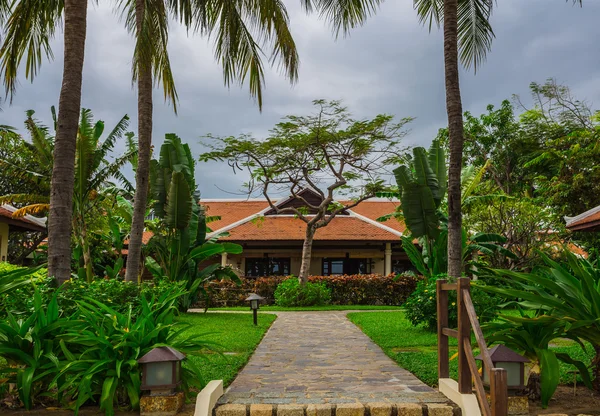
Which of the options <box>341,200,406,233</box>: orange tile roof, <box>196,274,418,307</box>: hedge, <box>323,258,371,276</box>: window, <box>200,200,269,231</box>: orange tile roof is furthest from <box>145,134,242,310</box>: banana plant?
<box>341,200,406,233</box>: orange tile roof

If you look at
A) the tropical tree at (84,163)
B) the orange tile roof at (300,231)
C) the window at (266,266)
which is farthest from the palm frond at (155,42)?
the window at (266,266)

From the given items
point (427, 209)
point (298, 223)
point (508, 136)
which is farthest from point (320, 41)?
point (508, 136)

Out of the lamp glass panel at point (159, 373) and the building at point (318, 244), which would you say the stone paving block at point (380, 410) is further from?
the building at point (318, 244)

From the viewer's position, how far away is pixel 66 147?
716 centimetres

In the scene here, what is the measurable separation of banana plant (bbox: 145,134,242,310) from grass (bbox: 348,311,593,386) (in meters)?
4.66

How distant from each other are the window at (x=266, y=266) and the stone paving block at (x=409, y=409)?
827 inches

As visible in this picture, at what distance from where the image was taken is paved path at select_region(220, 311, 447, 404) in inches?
217

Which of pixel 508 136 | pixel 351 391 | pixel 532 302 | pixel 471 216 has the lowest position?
pixel 351 391

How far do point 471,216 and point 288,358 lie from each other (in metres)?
14.1

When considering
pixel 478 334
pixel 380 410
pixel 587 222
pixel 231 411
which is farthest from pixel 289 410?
pixel 587 222

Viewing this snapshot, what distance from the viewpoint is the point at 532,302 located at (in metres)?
5.62

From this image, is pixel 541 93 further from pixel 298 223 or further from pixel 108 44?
pixel 108 44

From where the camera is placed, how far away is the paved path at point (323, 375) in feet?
18.1

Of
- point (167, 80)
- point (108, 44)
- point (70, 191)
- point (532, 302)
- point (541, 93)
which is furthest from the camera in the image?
point (541, 93)
